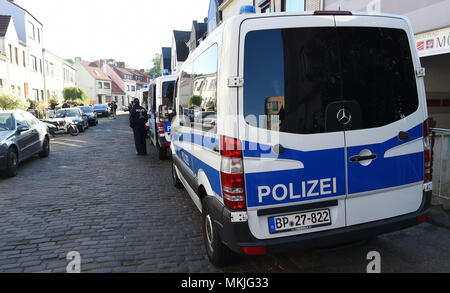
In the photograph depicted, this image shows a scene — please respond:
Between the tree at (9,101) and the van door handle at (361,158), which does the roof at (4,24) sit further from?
the van door handle at (361,158)

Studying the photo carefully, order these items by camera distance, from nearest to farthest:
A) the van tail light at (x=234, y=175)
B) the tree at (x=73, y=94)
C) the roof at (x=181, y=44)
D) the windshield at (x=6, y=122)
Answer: the van tail light at (x=234, y=175)
the windshield at (x=6, y=122)
the tree at (x=73, y=94)
the roof at (x=181, y=44)

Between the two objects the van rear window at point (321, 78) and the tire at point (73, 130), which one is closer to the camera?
the van rear window at point (321, 78)

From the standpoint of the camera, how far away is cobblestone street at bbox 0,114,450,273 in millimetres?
3754

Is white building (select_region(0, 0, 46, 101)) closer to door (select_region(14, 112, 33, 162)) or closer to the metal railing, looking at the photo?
door (select_region(14, 112, 33, 162))

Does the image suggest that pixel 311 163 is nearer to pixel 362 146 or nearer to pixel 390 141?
pixel 362 146

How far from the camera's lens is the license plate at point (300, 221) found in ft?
9.86

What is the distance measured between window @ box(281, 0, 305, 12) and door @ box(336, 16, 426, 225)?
35.6 feet

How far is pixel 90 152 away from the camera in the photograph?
12.9m

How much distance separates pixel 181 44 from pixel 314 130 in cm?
4604

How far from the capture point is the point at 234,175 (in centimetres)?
296

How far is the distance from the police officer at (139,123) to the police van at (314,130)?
8.81 meters

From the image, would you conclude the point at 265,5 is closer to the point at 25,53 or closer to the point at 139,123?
the point at 139,123

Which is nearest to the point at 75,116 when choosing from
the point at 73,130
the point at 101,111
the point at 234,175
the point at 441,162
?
the point at 73,130

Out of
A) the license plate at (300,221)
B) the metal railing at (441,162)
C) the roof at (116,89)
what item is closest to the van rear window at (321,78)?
the license plate at (300,221)
